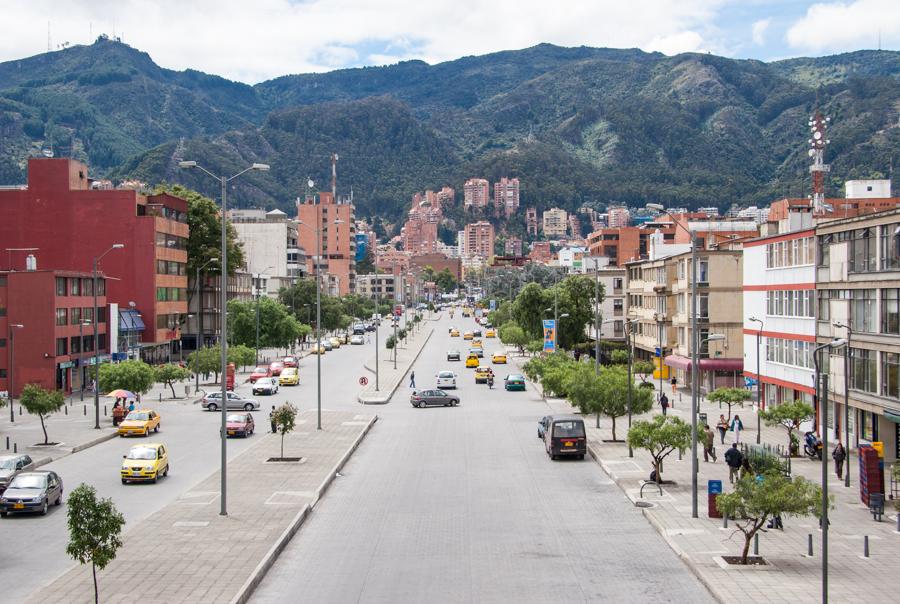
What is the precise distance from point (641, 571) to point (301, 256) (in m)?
154

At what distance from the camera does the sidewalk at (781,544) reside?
19.8m

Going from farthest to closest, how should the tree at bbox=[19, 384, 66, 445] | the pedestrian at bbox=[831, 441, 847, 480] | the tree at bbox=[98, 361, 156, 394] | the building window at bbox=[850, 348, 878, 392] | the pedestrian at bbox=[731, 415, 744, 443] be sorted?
the tree at bbox=[98, 361, 156, 394], the tree at bbox=[19, 384, 66, 445], the pedestrian at bbox=[731, 415, 744, 443], the building window at bbox=[850, 348, 878, 392], the pedestrian at bbox=[831, 441, 847, 480]

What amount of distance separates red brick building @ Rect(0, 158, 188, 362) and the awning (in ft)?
3.82

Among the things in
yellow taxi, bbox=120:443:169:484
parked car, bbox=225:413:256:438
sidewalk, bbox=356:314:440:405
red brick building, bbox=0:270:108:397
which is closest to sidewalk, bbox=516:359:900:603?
yellow taxi, bbox=120:443:169:484

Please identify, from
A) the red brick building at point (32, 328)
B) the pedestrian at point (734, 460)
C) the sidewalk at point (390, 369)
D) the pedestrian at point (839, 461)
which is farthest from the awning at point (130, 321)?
the pedestrian at point (839, 461)

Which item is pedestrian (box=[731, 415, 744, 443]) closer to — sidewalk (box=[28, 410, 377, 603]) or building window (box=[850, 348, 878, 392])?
building window (box=[850, 348, 878, 392])

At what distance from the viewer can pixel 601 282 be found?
363ft

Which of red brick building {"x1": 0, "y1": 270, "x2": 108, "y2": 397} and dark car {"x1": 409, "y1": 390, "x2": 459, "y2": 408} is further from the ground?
red brick building {"x1": 0, "y1": 270, "x2": 108, "y2": 397}

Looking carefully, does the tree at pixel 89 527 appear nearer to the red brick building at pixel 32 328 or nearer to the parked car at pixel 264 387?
the parked car at pixel 264 387

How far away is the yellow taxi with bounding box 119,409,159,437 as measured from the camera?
4662cm

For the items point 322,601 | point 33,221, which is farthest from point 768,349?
point 33,221

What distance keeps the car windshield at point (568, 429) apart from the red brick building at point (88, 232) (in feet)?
190

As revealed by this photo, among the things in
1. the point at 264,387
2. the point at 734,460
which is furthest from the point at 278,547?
the point at 264,387

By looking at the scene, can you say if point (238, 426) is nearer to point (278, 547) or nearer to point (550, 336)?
point (278, 547)
